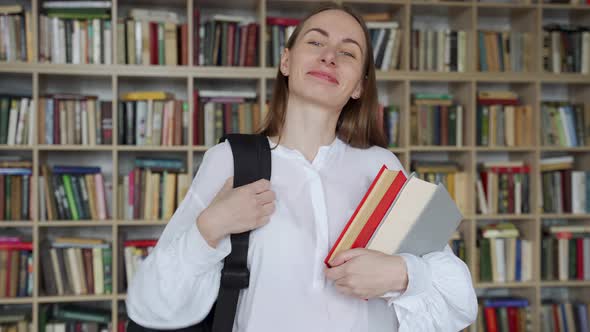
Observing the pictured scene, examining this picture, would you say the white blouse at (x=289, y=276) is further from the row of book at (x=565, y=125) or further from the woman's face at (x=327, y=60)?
the row of book at (x=565, y=125)

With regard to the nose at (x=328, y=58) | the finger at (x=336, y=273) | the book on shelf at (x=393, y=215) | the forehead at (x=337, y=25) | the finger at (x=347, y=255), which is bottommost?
the finger at (x=336, y=273)

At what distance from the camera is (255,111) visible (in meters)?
3.27

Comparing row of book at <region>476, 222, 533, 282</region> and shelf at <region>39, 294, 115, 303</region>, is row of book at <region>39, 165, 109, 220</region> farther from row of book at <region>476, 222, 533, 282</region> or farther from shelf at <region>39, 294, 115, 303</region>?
row of book at <region>476, 222, 533, 282</region>

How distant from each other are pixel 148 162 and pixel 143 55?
2.04 ft

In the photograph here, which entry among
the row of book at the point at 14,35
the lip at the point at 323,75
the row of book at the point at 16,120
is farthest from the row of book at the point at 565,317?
the row of book at the point at 14,35

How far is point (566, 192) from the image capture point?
350cm

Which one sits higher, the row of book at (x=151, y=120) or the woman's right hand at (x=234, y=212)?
the row of book at (x=151, y=120)

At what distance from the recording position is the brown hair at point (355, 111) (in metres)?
1.22

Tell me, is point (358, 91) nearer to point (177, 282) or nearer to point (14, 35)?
point (177, 282)

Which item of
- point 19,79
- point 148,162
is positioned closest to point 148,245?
point 148,162

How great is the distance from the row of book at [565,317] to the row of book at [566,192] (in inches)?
24.4

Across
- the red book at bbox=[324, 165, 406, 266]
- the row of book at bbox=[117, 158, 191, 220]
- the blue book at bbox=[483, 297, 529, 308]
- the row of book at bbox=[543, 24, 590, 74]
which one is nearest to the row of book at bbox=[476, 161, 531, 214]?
the blue book at bbox=[483, 297, 529, 308]

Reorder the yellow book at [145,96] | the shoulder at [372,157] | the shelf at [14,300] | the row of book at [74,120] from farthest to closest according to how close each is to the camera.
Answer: the yellow book at [145,96] < the row of book at [74,120] < the shelf at [14,300] < the shoulder at [372,157]

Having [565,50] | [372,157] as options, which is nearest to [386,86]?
[565,50]
